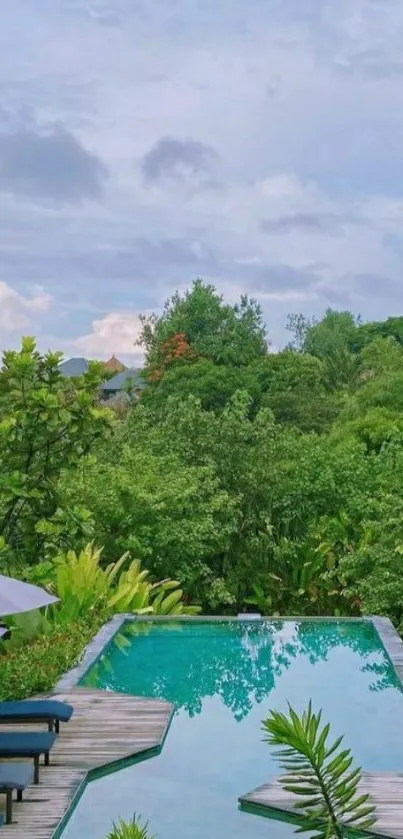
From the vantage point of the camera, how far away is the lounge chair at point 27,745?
698cm

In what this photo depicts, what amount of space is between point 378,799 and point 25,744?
236cm

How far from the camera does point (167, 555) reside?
16.6 meters

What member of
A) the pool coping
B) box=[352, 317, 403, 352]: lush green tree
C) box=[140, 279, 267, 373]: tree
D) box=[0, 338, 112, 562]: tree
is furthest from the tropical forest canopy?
box=[352, 317, 403, 352]: lush green tree

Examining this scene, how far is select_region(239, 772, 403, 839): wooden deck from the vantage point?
6.35 meters

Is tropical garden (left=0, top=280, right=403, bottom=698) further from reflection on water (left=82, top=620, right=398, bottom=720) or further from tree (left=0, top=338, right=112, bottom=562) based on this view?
reflection on water (left=82, top=620, right=398, bottom=720)

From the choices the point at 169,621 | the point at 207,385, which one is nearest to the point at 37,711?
the point at 169,621

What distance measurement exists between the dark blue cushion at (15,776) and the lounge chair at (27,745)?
19cm

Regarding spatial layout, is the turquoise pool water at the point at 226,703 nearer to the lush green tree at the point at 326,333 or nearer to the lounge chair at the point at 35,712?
the lounge chair at the point at 35,712

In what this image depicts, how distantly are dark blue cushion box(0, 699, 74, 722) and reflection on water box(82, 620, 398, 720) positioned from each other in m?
2.34

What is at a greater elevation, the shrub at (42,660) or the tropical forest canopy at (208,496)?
the tropical forest canopy at (208,496)

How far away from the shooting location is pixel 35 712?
25.8 feet

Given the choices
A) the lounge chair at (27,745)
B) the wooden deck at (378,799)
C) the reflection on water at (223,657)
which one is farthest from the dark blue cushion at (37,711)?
the reflection on water at (223,657)

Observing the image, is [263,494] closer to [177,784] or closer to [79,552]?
[79,552]

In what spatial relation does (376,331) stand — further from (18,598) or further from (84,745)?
(18,598)
